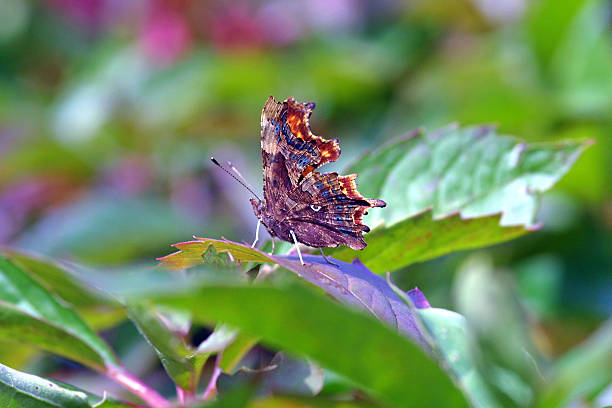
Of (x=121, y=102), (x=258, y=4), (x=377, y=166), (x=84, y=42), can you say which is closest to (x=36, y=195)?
(x=121, y=102)

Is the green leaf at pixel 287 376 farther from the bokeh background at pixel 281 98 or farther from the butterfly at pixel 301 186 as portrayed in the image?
the bokeh background at pixel 281 98

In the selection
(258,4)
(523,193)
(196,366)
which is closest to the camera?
(196,366)

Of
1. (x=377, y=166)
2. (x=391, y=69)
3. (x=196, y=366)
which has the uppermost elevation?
(x=391, y=69)

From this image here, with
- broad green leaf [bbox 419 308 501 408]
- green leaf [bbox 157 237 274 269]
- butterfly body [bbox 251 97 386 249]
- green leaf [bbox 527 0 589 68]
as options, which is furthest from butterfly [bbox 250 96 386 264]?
green leaf [bbox 527 0 589 68]

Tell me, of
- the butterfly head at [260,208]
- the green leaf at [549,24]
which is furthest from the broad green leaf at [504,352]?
the green leaf at [549,24]

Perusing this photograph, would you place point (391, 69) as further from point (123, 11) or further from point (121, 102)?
point (123, 11)

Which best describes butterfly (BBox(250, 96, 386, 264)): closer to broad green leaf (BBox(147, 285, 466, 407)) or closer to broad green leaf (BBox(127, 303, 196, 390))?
broad green leaf (BBox(127, 303, 196, 390))
